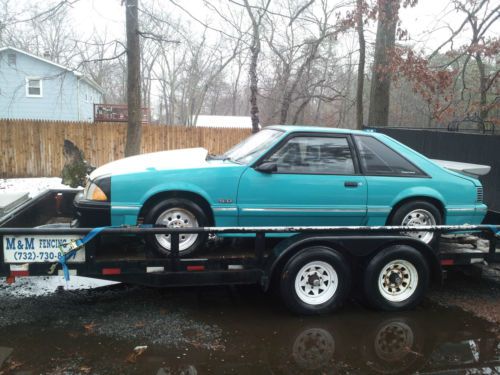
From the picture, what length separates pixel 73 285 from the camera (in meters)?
5.71

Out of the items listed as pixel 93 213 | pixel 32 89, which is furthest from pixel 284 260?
pixel 32 89

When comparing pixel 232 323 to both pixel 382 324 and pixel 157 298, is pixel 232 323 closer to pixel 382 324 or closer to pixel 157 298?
pixel 157 298

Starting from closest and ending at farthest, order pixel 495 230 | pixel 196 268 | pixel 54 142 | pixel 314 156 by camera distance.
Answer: pixel 196 268, pixel 495 230, pixel 314 156, pixel 54 142

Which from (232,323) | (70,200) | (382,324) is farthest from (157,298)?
(382,324)

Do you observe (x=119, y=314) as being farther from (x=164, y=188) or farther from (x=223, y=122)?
(x=223, y=122)

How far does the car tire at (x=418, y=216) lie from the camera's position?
539cm

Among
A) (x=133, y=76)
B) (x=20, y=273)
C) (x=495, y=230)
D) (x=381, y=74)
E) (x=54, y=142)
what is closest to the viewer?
(x=20, y=273)

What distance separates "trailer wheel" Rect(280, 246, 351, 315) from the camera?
467 cm

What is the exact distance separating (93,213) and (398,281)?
10.9 ft

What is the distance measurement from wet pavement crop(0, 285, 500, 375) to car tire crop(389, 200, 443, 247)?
0.93 meters

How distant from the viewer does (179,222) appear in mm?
4898

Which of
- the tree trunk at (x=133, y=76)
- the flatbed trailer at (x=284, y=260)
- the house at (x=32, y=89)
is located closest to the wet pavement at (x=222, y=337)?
the flatbed trailer at (x=284, y=260)

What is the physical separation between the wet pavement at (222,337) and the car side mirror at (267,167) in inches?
59.7

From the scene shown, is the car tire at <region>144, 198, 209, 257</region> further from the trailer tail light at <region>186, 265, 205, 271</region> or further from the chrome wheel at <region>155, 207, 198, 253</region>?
the trailer tail light at <region>186, 265, 205, 271</region>
